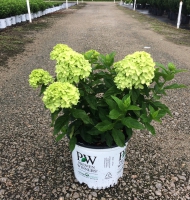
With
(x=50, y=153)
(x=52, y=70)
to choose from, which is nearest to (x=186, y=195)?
(x=50, y=153)

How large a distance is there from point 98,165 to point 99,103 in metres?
0.49

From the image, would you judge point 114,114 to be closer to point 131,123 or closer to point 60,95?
point 131,123

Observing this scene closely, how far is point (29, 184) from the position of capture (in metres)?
2.12

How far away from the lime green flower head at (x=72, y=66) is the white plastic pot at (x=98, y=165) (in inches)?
23.0

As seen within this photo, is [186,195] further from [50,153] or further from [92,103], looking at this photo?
[50,153]

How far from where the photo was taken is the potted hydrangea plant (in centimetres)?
144

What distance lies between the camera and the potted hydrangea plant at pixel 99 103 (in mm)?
1444

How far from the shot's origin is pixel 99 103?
5.70ft

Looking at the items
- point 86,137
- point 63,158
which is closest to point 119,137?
point 86,137

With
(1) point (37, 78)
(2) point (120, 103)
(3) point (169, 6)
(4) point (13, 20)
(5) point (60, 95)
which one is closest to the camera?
(5) point (60, 95)

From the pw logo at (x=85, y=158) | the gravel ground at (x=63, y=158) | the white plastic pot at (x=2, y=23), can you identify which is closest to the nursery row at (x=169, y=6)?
the white plastic pot at (x=2, y=23)

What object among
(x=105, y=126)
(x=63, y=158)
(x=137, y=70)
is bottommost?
(x=63, y=158)

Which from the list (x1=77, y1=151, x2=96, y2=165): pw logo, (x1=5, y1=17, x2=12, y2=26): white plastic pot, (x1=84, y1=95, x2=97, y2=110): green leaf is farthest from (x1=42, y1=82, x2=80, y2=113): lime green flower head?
(x1=5, y1=17, x2=12, y2=26): white plastic pot

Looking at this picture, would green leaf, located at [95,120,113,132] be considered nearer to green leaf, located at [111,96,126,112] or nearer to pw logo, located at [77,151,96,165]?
green leaf, located at [111,96,126,112]
